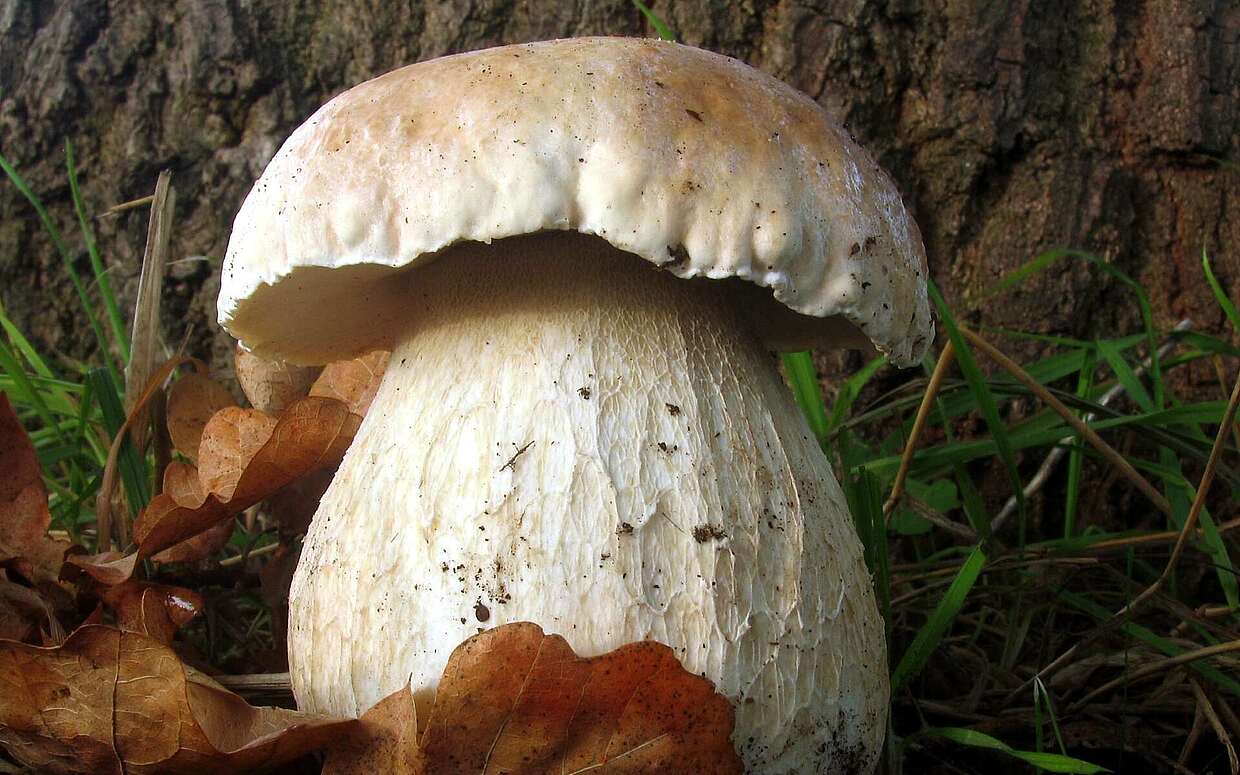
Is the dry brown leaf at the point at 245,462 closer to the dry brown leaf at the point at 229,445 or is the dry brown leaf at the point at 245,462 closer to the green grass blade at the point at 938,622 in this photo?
the dry brown leaf at the point at 229,445

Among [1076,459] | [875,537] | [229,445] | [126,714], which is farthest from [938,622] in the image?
[229,445]

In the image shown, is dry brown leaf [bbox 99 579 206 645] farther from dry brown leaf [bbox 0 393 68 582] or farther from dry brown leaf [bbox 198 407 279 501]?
dry brown leaf [bbox 198 407 279 501]

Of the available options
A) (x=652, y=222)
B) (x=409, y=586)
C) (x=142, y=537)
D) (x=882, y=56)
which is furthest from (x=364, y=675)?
(x=882, y=56)

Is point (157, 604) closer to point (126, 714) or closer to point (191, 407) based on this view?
point (126, 714)

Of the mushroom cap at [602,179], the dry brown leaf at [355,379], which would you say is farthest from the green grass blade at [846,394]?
the dry brown leaf at [355,379]

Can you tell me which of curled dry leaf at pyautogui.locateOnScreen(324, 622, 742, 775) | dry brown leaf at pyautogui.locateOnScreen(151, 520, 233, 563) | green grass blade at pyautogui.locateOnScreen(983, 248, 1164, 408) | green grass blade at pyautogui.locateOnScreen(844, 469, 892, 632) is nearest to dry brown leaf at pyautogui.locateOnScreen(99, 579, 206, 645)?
dry brown leaf at pyautogui.locateOnScreen(151, 520, 233, 563)

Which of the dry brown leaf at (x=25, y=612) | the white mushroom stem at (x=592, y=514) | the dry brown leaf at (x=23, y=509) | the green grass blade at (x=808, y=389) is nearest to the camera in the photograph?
the white mushroom stem at (x=592, y=514)
